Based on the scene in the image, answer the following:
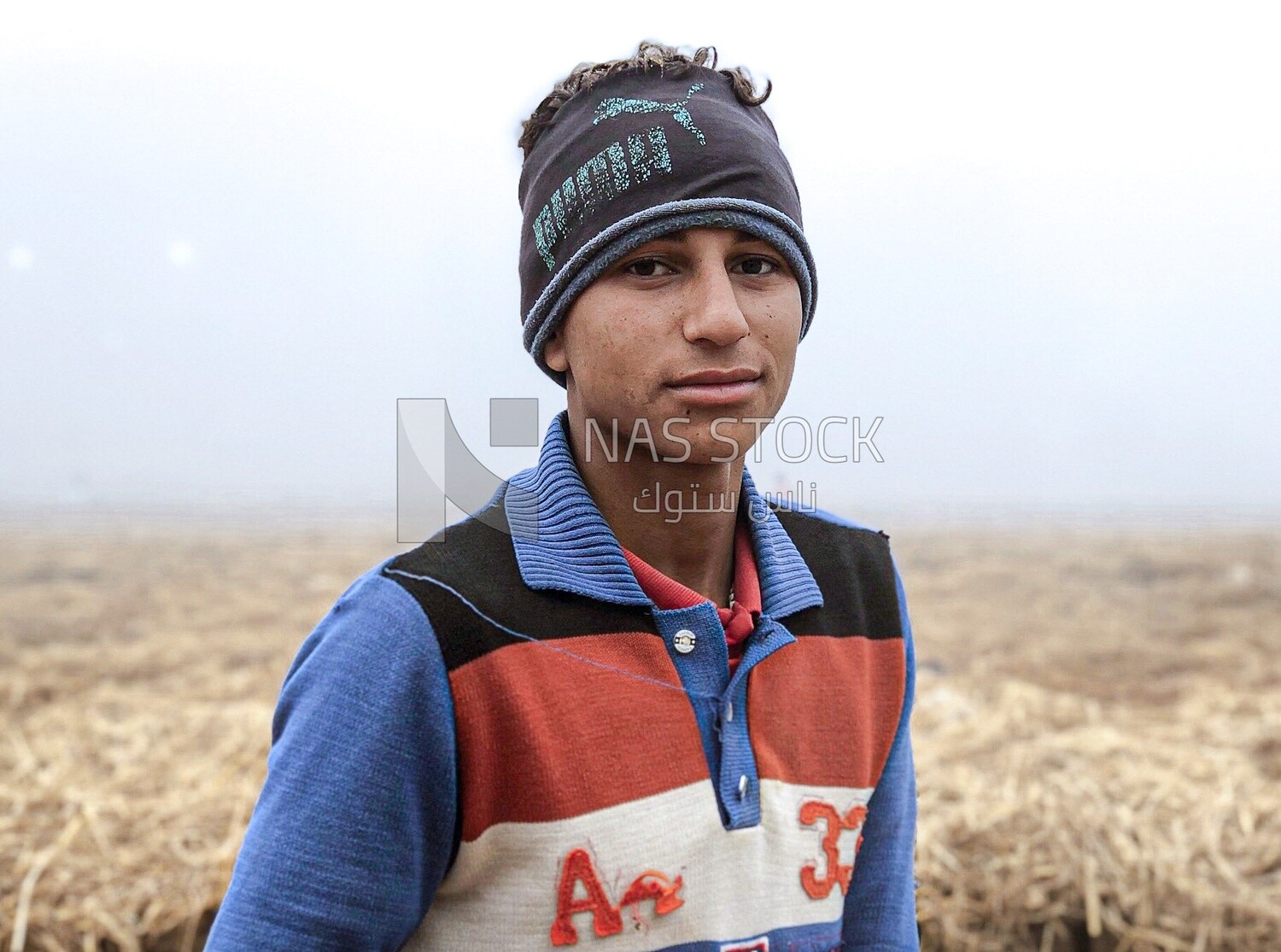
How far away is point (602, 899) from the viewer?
127 cm

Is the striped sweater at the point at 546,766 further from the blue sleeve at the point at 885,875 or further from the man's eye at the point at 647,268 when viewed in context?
the man's eye at the point at 647,268

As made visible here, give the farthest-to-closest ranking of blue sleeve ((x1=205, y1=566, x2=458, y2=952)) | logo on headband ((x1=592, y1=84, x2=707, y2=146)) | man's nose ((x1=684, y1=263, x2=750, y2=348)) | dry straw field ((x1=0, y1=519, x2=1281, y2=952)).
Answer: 1. dry straw field ((x1=0, y1=519, x2=1281, y2=952))
2. logo on headband ((x1=592, y1=84, x2=707, y2=146))
3. man's nose ((x1=684, y1=263, x2=750, y2=348))
4. blue sleeve ((x1=205, y1=566, x2=458, y2=952))

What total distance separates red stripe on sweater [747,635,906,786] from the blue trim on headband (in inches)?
22.3

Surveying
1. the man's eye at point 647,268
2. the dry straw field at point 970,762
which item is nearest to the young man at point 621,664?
the man's eye at point 647,268

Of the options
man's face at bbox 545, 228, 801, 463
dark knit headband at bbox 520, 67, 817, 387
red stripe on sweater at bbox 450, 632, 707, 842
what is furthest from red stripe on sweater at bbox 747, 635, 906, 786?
dark knit headband at bbox 520, 67, 817, 387

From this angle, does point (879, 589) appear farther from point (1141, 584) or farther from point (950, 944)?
point (1141, 584)

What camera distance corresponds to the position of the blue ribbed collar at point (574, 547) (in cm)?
138

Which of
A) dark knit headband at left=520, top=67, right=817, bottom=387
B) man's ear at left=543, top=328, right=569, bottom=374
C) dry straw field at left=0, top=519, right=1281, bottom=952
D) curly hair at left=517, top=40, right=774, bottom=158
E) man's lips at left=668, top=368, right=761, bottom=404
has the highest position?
curly hair at left=517, top=40, right=774, bottom=158

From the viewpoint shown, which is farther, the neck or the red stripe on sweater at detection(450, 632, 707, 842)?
the neck

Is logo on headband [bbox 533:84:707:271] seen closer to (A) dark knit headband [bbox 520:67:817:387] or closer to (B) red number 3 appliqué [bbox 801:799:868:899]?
(A) dark knit headband [bbox 520:67:817:387]

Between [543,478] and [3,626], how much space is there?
622 cm

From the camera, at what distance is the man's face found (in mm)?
1340

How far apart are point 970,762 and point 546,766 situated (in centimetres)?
308

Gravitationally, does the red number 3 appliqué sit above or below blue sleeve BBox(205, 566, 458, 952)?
below
